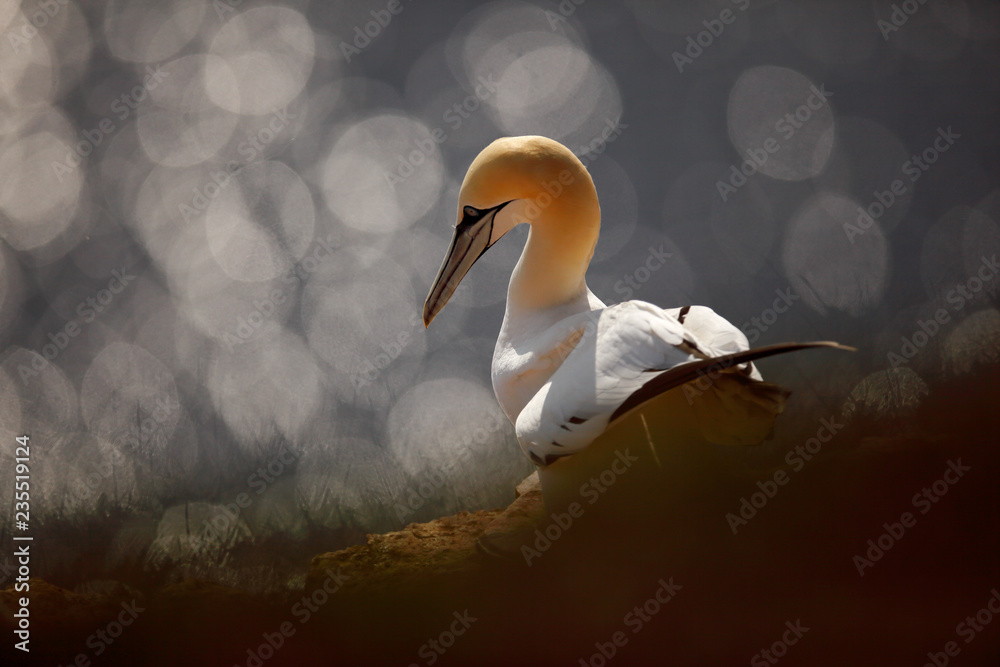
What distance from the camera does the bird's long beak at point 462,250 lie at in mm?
2158

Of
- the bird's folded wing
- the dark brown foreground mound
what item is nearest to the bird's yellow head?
the bird's folded wing

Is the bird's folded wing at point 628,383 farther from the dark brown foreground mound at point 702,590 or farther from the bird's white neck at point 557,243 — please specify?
the bird's white neck at point 557,243

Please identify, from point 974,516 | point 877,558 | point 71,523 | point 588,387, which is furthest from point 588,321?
point 71,523

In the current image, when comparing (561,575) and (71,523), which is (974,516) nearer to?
(561,575)

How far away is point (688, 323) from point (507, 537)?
83 centimetres

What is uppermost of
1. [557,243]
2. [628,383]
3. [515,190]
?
[515,190]

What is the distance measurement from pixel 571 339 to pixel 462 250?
53 cm

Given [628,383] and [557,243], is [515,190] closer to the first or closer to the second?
[557,243]

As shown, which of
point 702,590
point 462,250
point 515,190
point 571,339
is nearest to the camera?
point 702,590

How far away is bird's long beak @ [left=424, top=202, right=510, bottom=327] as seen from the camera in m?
2.16

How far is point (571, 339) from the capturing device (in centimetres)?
190

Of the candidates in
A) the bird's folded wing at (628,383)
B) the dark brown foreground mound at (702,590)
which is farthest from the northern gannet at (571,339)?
the dark brown foreground mound at (702,590)

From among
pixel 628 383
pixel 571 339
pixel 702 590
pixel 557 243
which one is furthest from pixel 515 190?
pixel 702 590

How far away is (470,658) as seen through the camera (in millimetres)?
1619
